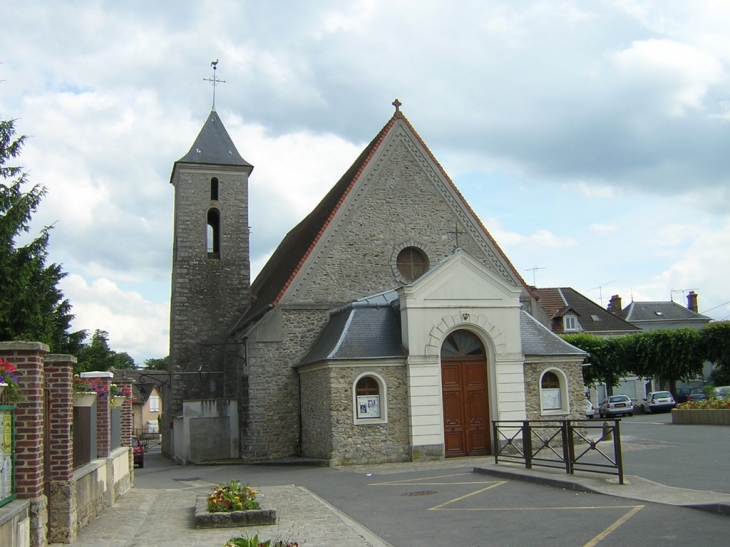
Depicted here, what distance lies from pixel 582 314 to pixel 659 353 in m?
10.4

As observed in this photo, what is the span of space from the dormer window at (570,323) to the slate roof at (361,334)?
32487 mm

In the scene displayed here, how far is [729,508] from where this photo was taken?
9531 mm

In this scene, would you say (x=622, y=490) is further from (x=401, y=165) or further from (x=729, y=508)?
(x=401, y=165)

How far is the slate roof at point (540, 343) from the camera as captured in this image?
2341 centimetres

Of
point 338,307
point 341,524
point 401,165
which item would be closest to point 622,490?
point 341,524

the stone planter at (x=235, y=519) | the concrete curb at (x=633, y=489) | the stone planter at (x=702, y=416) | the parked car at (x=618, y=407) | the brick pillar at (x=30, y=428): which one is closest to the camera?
the brick pillar at (x=30, y=428)

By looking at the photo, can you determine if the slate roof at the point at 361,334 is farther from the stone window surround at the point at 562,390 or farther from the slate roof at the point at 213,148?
the slate roof at the point at 213,148

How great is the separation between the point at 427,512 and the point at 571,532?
2.97 metres

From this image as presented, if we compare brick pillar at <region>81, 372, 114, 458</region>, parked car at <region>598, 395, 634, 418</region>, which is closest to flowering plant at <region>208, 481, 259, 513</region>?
brick pillar at <region>81, 372, 114, 458</region>

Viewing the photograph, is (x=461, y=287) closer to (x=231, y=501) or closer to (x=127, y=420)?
(x=127, y=420)

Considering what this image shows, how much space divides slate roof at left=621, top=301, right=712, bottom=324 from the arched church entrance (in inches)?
1691

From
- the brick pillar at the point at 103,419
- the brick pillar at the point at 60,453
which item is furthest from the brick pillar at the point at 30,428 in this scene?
the brick pillar at the point at 103,419

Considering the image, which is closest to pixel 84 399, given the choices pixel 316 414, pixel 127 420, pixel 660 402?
pixel 127 420

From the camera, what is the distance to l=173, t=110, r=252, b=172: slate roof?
105 feet
